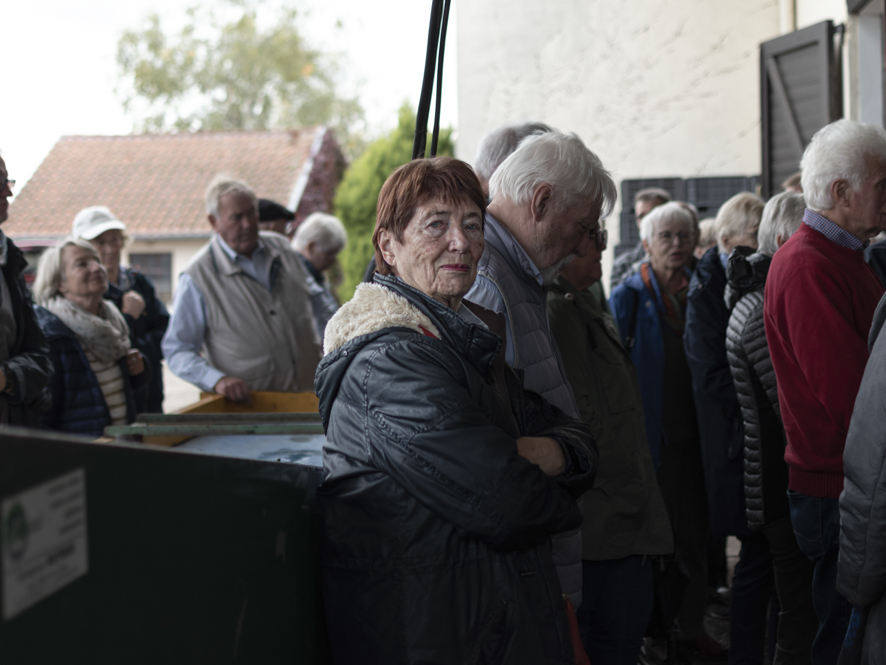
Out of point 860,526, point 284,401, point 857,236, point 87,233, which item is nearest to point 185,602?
point 860,526

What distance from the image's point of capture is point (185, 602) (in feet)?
3.55

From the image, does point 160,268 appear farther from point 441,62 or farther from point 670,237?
point 441,62

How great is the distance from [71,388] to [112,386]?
0.21 metres

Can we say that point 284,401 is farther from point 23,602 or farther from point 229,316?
point 23,602

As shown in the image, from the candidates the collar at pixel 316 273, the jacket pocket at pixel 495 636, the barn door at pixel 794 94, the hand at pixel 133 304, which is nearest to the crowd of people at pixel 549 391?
the jacket pocket at pixel 495 636

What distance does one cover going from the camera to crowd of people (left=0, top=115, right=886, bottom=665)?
137 centimetres

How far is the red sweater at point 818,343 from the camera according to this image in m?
2.29

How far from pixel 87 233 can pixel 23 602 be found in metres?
4.44

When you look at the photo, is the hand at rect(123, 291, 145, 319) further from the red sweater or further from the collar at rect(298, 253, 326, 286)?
the red sweater

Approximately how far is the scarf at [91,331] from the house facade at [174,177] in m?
18.4

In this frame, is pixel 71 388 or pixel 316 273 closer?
pixel 71 388

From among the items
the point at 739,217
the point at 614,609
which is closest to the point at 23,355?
the point at 614,609

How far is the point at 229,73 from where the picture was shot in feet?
117

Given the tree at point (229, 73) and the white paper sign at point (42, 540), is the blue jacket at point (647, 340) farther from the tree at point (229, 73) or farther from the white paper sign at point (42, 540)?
the tree at point (229, 73)
